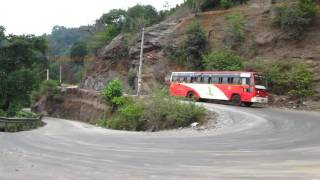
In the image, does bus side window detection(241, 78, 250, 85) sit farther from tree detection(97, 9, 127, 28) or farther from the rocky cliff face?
tree detection(97, 9, 127, 28)

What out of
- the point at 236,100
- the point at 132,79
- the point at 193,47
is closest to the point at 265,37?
the point at 193,47

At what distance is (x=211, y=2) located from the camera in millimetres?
65062

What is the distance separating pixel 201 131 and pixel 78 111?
4625 cm

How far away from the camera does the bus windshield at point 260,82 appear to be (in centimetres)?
3900

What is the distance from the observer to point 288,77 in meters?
41.5

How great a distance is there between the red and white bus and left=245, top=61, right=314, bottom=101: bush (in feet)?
9.42

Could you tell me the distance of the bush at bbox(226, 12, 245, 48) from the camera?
51.3 metres

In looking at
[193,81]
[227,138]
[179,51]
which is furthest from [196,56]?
[227,138]

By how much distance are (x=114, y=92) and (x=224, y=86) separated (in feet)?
37.6

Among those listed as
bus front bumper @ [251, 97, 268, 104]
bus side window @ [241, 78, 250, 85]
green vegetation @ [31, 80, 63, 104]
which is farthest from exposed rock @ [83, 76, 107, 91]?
bus front bumper @ [251, 97, 268, 104]

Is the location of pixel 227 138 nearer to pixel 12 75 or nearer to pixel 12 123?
pixel 12 123

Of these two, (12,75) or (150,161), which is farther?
(12,75)

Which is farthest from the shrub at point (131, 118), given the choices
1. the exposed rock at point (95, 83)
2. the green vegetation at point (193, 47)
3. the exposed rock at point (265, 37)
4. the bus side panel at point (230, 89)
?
the exposed rock at point (95, 83)

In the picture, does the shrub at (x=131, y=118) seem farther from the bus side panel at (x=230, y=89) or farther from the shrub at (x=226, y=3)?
the shrub at (x=226, y=3)
